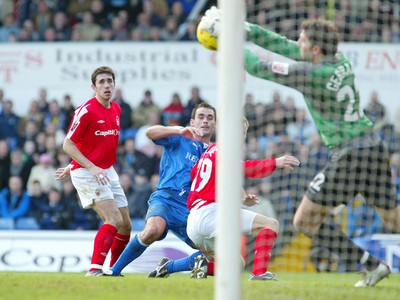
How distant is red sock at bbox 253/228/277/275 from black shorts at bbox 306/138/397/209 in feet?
3.56

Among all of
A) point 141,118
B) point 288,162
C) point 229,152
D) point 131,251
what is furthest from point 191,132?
point 141,118

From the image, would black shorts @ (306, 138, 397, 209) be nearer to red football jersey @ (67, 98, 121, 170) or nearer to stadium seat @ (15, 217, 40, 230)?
red football jersey @ (67, 98, 121, 170)

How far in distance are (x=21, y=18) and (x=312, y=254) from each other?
10278mm

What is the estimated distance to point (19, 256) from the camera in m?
15.8

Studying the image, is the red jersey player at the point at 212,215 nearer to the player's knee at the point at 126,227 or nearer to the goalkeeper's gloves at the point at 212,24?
the player's knee at the point at 126,227

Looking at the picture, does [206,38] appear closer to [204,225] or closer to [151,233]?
[204,225]

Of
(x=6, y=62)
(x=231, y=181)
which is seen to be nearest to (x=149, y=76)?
(x=6, y=62)

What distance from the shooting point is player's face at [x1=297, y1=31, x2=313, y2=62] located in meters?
9.36

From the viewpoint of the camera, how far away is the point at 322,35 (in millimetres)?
9359

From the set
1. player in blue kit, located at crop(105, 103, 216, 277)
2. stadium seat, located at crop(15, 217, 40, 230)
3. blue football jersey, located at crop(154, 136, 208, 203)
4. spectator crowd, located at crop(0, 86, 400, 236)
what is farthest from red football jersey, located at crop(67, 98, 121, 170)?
stadium seat, located at crop(15, 217, 40, 230)

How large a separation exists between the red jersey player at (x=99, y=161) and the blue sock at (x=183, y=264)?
68 centimetres

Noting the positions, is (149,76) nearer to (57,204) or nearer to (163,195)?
(57,204)

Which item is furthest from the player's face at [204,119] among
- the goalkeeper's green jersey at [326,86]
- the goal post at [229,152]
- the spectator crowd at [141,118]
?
the spectator crowd at [141,118]

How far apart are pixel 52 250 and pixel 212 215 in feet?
20.4
